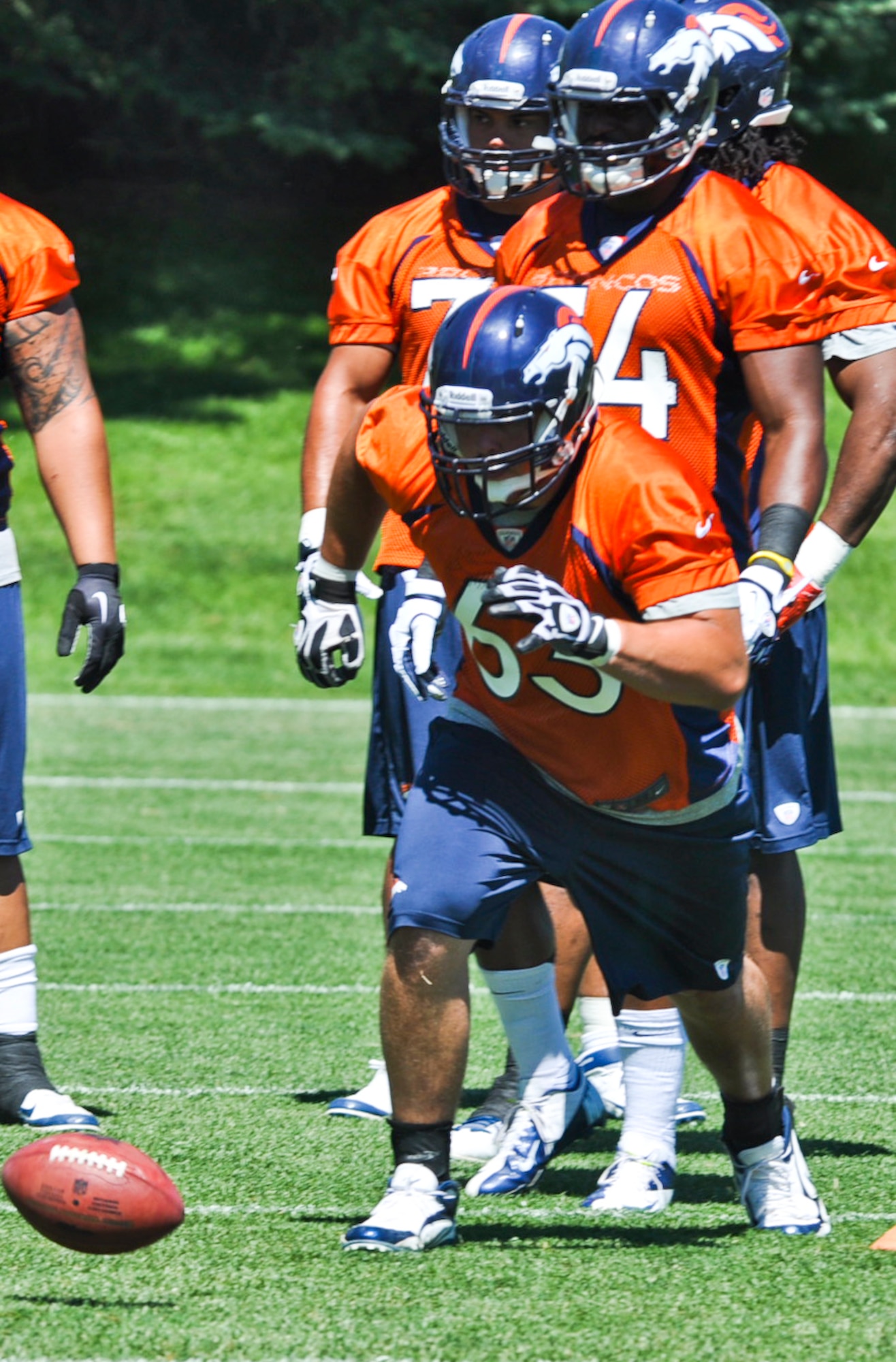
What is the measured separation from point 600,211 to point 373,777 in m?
1.37

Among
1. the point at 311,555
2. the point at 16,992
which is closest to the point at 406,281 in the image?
the point at 311,555

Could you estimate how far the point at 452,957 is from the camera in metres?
3.16

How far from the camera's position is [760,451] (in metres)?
3.82

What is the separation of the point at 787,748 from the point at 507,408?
1.26 metres

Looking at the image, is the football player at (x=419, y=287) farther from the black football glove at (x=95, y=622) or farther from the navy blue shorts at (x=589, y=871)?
the navy blue shorts at (x=589, y=871)

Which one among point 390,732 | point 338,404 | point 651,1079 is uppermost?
point 338,404

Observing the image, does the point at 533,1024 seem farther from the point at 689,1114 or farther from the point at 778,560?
the point at 778,560

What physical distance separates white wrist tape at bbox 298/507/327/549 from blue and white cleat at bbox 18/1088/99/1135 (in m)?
1.26

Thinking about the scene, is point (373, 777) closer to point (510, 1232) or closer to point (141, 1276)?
point (510, 1232)

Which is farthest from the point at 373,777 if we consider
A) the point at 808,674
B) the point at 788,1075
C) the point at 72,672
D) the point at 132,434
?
the point at 132,434

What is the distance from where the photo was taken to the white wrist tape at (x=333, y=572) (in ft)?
11.8

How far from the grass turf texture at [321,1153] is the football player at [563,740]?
0.74ft

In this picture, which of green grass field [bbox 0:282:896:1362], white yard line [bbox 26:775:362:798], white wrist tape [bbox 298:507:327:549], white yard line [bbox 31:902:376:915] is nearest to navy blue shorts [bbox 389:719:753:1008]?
green grass field [bbox 0:282:896:1362]

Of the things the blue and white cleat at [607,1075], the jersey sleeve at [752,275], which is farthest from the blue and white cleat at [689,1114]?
the jersey sleeve at [752,275]
